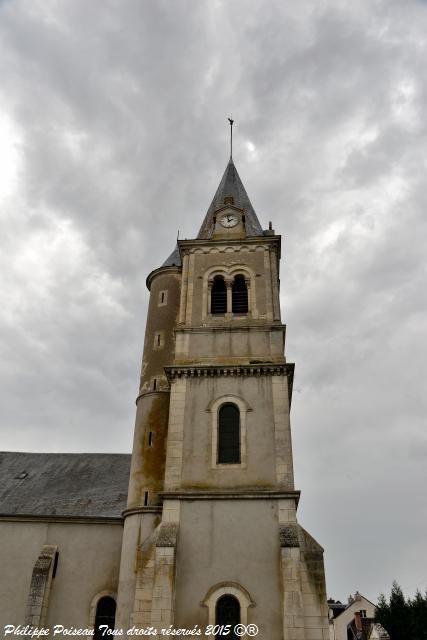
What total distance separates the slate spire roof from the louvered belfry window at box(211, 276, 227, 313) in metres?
3.18

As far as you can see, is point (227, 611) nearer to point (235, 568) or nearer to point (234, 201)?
point (235, 568)

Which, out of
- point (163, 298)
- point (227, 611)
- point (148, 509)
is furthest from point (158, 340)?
point (227, 611)

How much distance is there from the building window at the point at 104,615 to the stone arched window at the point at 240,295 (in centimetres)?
1299

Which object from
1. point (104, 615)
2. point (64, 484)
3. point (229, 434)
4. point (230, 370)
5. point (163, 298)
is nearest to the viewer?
point (229, 434)

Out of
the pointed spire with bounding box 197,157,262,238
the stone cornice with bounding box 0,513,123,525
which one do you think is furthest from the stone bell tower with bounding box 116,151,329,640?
the stone cornice with bounding box 0,513,123,525

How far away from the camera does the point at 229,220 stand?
2591 centimetres

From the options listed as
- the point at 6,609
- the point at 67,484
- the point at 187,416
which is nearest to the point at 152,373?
the point at 187,416

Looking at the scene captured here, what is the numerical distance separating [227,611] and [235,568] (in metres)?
1.20

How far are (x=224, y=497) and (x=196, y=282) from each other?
9.81 metres

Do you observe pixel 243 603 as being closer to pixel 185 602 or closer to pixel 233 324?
pixel 185 602

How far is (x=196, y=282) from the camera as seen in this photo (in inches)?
923

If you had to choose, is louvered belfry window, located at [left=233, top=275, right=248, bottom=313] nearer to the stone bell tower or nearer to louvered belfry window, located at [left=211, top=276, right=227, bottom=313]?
the stone bell tower

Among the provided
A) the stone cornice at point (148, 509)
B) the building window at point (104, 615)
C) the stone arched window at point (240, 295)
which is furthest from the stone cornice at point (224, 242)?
the building window at point (104, 615)

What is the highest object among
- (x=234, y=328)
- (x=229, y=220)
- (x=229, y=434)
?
(x=229, y=220)
